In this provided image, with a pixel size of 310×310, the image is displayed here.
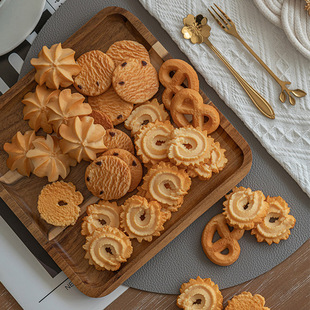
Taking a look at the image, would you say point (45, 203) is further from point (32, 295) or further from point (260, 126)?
point (260, 126)

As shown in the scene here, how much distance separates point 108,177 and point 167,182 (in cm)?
17

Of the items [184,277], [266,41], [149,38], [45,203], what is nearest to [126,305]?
[184,277]

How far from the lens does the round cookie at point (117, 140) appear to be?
1228mm

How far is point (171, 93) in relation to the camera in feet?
4.12

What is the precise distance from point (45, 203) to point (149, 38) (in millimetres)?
601

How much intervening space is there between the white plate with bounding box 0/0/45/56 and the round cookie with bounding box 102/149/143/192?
44 cm

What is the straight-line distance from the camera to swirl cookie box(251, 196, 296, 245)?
4.08 feet

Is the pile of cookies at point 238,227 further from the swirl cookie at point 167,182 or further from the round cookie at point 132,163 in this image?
the round cookie at point 132,163

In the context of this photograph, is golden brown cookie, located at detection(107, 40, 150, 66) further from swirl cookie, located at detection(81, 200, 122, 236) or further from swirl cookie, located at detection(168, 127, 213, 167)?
swirl cookie, located at detection(81, 200, 122, 236)

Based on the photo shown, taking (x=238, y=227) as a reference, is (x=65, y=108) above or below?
above

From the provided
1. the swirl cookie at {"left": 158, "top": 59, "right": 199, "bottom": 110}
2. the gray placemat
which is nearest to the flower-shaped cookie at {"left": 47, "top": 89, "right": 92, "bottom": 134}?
the swirl cookie at {"left": 158, "top": 59, "right": 199, "bottom": 110}

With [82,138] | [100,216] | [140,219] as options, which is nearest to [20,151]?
[82,138]

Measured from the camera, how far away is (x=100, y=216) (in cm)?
123

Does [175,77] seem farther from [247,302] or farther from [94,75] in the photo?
[247,302]
